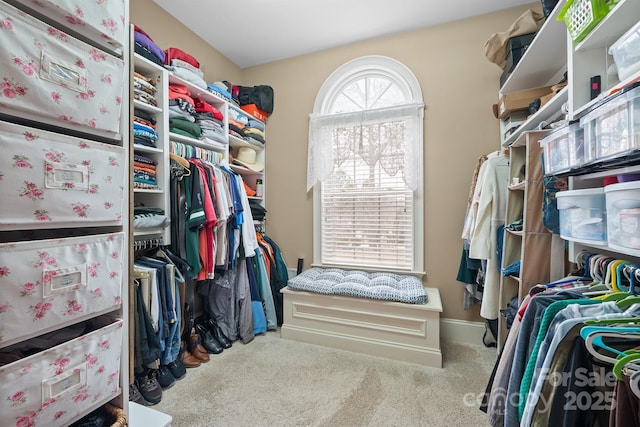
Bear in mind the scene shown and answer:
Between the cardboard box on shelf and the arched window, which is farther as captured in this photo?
the arched window

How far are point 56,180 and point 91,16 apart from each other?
0.58 meters

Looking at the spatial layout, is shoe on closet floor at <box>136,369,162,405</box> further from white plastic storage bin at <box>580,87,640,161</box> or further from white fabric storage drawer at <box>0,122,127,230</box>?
white plastic storage bin at <box>580,87,640,161</box>

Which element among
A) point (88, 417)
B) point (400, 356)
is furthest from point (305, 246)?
point (88, 417)

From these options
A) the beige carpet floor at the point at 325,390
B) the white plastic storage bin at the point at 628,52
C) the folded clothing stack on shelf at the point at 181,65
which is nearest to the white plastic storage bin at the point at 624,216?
the white plastic storage bin at the point at 628,52

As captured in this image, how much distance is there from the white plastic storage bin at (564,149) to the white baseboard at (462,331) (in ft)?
5.35

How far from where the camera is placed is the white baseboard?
236 centimetres

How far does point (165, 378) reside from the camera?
175cm

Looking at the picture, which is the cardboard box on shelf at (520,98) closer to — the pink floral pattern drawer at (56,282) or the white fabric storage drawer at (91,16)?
the white fabric storage drawer at (91,16)

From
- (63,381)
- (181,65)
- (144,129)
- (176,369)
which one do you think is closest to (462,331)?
(176,369)

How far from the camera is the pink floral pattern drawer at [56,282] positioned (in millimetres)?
732

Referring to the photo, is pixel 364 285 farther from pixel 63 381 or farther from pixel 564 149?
pixel 63 381

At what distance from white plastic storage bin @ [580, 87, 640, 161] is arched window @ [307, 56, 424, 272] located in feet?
5.17

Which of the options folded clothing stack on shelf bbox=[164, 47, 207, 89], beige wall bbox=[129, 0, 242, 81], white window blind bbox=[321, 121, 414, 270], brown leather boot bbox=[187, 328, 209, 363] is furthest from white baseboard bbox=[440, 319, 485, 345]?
beige wall bbox=[129, 0, 242, 81]

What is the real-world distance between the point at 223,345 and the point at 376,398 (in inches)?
51.4
